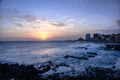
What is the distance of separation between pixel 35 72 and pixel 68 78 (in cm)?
381

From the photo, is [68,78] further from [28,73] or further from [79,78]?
[28,73]

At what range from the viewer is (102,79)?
11.0m

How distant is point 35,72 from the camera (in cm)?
1362

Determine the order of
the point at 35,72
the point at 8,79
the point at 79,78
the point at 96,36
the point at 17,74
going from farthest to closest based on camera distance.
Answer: the point at 96,36 < the point at 35,72 < the point at 17,74 < the point at 79,78 < the point at 8,79

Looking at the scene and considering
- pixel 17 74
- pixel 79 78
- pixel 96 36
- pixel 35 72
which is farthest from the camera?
pixel 96 36

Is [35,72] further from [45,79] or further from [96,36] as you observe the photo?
[96,36]

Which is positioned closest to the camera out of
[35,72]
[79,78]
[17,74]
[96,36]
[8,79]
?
[8,79]

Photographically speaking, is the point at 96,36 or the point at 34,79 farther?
the point at 96,36

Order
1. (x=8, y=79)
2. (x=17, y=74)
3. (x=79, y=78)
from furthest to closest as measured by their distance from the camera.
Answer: (x=17, y=74), (x=79, y=78), (x=8, y=79)

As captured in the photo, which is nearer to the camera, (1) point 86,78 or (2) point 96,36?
(1) point 86,78

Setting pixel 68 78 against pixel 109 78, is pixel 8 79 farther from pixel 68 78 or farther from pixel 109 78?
pixel 109 78

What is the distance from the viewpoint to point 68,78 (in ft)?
38.2

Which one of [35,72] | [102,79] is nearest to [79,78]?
[102,79]

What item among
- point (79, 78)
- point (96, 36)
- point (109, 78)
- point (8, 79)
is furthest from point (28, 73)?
point (96, 36)
